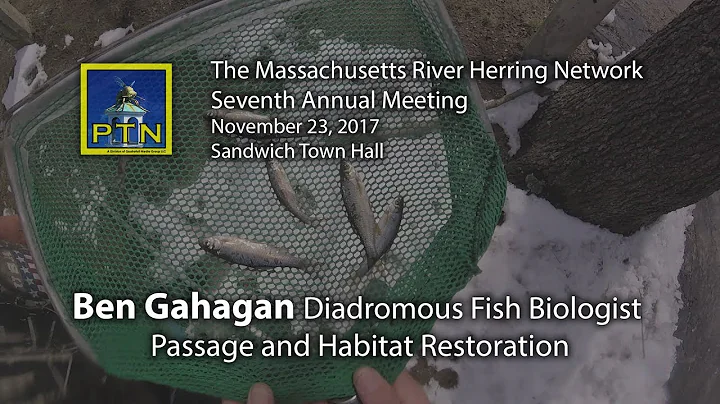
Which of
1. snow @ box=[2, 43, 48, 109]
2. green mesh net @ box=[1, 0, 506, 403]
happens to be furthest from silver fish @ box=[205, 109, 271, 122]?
snow @ box=[2, 43, 48, 109]

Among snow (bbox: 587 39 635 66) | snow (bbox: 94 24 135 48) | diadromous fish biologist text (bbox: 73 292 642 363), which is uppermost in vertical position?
snow (bbox: 587 39 635 66)

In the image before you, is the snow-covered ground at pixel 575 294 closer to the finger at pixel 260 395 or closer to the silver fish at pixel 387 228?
the silver fish at pixel 387 228

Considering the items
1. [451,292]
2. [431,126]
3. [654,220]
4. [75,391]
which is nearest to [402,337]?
[451,292]

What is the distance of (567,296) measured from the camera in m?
3.32

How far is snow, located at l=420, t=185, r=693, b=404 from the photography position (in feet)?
10.7

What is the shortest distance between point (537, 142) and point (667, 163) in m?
0.92

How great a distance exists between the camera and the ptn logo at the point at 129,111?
223cm

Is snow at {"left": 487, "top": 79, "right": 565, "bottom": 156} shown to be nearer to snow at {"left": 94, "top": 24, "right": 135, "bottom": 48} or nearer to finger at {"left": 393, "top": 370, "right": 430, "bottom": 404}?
finger at {"left": 393, "top": 370, "right": 430, "bottom": 404}

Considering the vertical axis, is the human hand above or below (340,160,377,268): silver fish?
below

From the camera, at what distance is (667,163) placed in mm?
2443

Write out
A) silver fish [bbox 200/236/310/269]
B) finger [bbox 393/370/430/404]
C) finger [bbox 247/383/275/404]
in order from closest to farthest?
finger [bbox 247/383/275/404]
silver fish [bbox 200/236/310/269]
finger [bbox 393/370/430/404]

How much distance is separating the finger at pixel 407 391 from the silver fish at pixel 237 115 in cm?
144

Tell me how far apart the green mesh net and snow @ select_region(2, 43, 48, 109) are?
208cm

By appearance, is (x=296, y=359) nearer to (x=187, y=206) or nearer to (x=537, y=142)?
(x=187, y=206)
